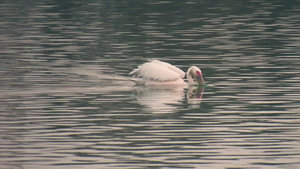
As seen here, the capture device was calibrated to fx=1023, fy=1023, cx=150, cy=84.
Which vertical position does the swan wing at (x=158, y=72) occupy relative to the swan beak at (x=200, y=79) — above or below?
above

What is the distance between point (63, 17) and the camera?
46.8 metres

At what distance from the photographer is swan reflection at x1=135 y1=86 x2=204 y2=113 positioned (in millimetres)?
21250

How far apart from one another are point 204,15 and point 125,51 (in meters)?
15.0

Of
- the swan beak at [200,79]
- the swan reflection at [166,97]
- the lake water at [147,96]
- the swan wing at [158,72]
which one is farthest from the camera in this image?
the swan beak at [200,79]

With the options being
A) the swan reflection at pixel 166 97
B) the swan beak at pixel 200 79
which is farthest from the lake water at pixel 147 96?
the swan beak at pixel 200 79

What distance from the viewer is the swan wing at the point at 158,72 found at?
81.0 ft

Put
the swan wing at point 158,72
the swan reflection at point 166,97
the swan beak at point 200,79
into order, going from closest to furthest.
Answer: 1. the swan reflection at point 166,97
2. the swan wing at point 158,72
3. the swan beak at point 200,79

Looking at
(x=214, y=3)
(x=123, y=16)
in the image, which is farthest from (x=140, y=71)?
(x=214, y=3)

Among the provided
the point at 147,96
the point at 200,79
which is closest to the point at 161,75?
the point at 200,79

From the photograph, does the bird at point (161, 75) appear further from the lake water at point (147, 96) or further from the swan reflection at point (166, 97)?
the lake water at point (147, 96)

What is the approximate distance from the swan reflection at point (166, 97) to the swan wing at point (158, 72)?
248 millimetres

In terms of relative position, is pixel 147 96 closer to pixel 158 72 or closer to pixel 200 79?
pixel 158 72

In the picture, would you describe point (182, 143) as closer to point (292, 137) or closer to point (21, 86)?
point (292, 137)

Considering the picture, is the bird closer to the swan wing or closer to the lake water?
the swan wing
